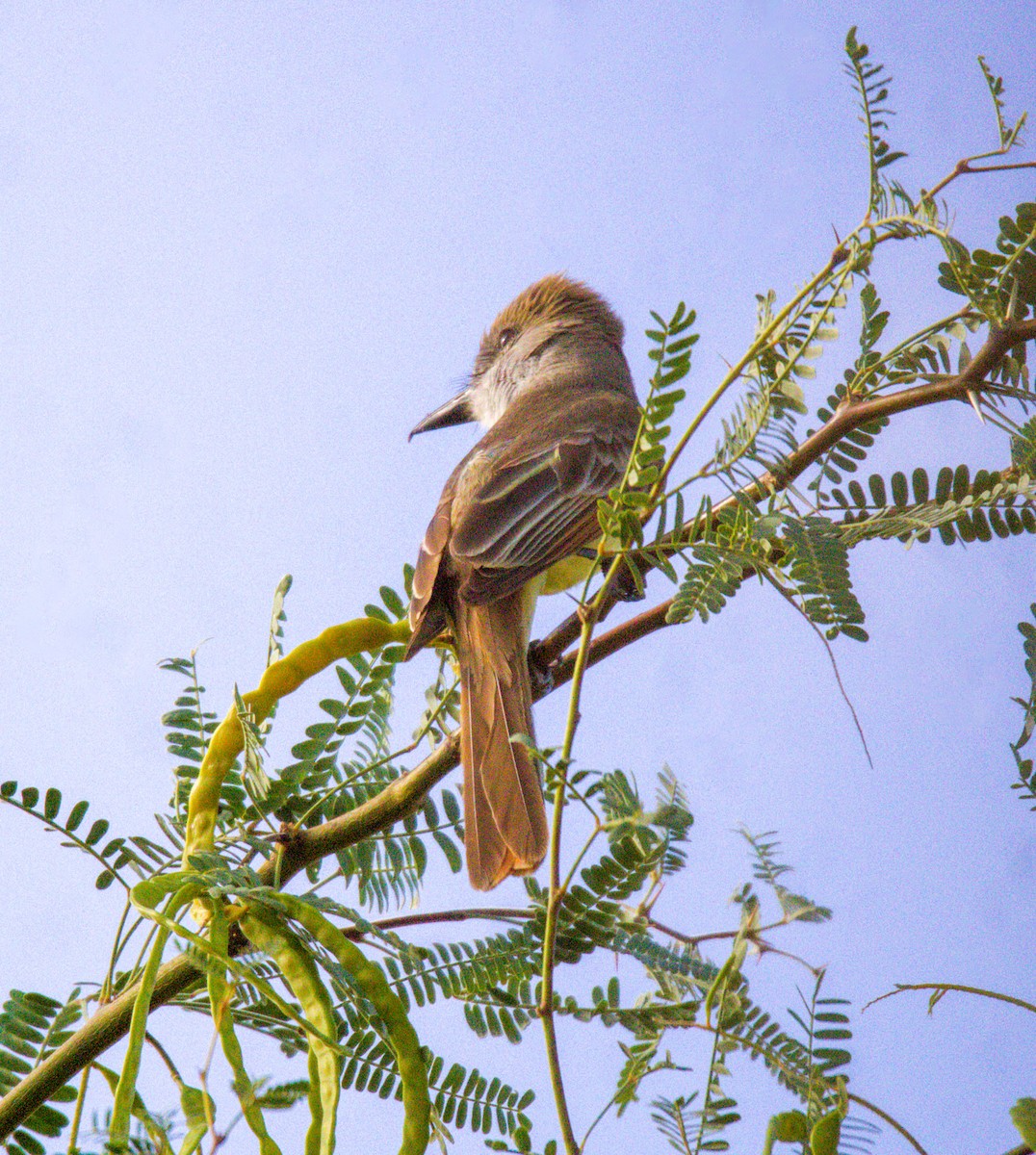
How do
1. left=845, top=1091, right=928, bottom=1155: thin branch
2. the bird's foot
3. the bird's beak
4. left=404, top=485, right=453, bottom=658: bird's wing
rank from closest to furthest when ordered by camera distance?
left=845, top=1091, right=928, bottom=1155: thin branch → left=404, top=485, right=453, bottom=658: bird's wing → the bird's foot → the bird's beak

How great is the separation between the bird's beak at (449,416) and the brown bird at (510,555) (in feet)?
0.96

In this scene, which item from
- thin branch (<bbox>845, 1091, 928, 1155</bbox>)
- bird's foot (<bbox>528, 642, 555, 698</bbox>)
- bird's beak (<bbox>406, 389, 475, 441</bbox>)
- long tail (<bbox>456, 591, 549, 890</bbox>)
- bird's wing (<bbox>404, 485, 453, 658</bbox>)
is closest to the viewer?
thin branch (<bbox>845, 1091, 928, 1155</bbox>)

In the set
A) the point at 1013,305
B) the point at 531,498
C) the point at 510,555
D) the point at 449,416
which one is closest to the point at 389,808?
the point at 1013,305

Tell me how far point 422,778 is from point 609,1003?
364 millimetres

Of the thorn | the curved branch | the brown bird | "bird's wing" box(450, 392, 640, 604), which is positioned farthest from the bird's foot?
the thorn

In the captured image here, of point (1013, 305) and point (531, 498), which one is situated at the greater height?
point (531, 498)

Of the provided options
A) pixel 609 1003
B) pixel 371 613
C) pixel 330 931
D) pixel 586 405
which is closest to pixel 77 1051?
pixel 330 931


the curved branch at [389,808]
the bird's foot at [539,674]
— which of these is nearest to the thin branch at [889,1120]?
the curved branch at [389,808]

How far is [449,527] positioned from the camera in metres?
2.87

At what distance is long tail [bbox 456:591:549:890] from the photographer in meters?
1.87

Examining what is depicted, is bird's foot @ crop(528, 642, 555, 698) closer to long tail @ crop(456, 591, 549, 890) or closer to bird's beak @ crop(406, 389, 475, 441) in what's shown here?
long tail @ crop(456, 591, 549, 890)

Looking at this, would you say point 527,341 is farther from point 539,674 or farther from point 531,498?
point 539,674

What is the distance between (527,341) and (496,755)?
3261 mm

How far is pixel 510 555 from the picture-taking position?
8.93ft
